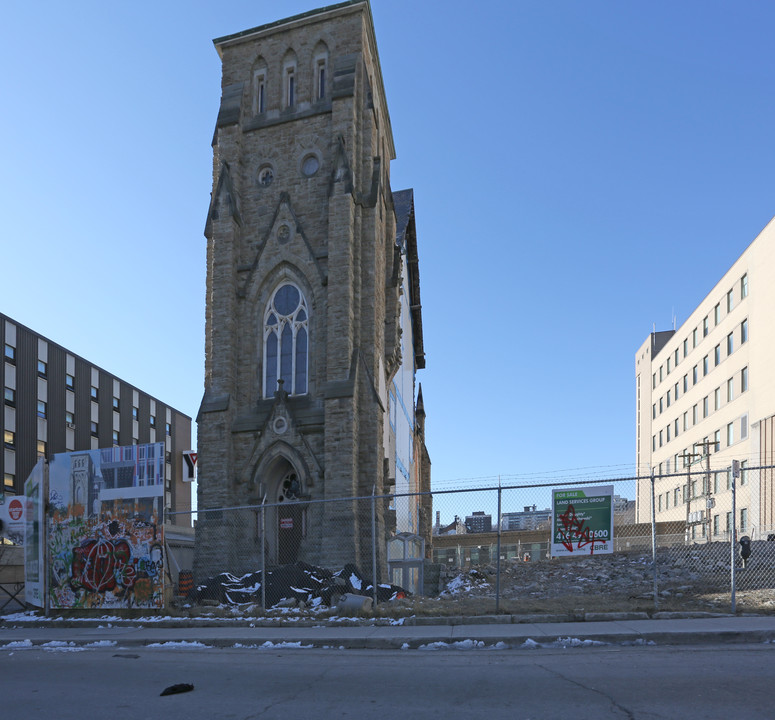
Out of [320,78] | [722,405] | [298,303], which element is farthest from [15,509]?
[722,405]

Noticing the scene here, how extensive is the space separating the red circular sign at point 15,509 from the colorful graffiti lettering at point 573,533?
12782mm

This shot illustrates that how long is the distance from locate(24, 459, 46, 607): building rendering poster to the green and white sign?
10.9 meters

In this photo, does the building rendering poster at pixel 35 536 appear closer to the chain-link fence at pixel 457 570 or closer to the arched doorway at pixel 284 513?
the chain-link fence at pixel 457 570

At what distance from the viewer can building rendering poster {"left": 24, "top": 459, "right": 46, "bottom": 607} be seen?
1700 cm

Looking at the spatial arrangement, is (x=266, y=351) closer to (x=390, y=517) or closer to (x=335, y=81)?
(x=390, y=517)

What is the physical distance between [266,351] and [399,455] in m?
11.4

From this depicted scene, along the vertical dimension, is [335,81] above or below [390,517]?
above

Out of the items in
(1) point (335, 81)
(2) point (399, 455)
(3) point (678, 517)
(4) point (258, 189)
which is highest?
(1) point (335, 81)

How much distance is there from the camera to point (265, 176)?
26391 millimetres

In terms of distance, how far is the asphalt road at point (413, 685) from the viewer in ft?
20.7

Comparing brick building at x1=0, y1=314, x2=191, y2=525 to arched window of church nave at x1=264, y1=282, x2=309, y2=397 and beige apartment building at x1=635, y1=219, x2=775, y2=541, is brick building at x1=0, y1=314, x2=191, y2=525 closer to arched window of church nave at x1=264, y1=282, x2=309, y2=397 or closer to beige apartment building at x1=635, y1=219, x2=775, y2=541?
arched window of church nave at x1=264, y1=282, x2=309, y2=397

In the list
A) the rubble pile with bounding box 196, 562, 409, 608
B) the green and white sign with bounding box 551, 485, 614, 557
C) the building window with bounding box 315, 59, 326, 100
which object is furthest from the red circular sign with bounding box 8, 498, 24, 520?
the building window with bounding box 315, 59, 326, 100

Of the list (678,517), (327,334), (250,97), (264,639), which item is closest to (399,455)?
(327,334)

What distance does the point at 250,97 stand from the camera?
27219 mm
